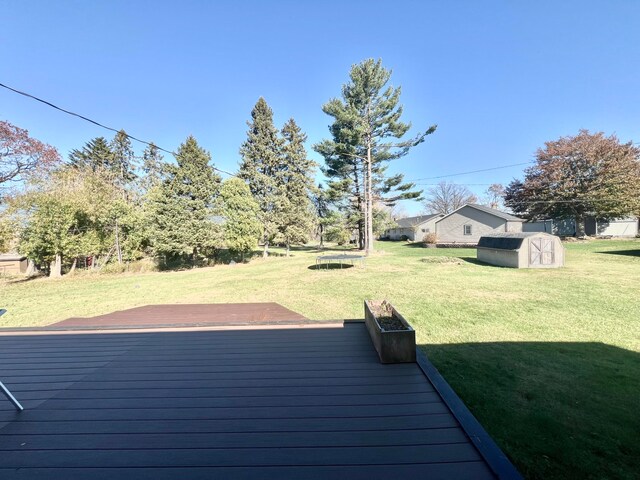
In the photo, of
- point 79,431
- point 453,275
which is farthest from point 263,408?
point 453,275

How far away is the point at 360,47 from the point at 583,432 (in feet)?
68.0

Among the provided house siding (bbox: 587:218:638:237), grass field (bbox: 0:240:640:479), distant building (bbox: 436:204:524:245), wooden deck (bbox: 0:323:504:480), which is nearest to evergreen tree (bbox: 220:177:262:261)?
grass field (bbox: 0:240:640:479)

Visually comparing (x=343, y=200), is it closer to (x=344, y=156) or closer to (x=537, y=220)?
(x=344, y=156)

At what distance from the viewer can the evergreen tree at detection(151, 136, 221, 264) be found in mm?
14070

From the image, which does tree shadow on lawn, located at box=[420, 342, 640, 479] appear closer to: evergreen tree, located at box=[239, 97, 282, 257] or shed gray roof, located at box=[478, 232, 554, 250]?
shed gray roof, located at box=[478, 232, 554, 250]

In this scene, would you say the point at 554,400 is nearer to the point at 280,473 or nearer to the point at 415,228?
the point at 280,473

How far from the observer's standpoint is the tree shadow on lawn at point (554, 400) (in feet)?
6.61

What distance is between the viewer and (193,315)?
19.8ft

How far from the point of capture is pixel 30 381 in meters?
2.59

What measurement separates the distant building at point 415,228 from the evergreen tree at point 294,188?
1343cm

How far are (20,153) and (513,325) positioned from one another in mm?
21791

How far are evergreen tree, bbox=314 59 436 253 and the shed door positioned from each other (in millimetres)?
9158

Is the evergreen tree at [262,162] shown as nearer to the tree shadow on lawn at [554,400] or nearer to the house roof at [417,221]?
the tree shadow on lawn at [554,400]

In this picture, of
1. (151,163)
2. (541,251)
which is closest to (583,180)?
(541,251)
